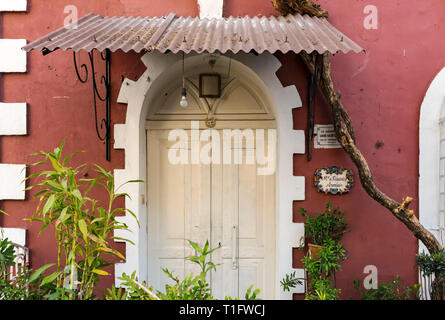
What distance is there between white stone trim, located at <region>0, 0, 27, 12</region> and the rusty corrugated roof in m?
0.76

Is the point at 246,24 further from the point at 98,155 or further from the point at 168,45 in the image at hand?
the point at 98,155

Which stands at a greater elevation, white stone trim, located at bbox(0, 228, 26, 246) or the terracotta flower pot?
white stone trim, located at bbox(0, 228, 26, 246)

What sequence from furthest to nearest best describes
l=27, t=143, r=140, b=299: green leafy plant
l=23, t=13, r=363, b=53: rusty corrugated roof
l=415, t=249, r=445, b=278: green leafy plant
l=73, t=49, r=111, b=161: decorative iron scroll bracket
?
l=73, t=49, r=111, b=161: decorative iron scroll bracket → l=415, t=249, r=445, b=278: green leafy plant → l=23, t=13, r=363, b=53: rusty corrugated roof → l=27, t=143, r=140, b=299: green leafy plant

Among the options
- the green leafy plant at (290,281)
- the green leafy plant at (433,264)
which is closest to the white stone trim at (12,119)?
the green leafy plant at (290,281)

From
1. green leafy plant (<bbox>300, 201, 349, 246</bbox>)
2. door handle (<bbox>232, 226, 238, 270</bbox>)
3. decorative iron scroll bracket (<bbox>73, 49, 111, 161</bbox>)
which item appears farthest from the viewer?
door handle (<bbox>232, 226, 238, 270</bbox>)

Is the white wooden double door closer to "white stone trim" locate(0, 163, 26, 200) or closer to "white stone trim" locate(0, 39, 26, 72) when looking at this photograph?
"white stone trim" locate(0, 163, 26, 200)

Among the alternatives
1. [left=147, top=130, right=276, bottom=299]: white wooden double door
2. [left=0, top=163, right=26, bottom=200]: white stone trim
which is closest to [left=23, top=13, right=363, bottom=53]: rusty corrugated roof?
[left=147, top=130, right=276, bottom=299]: white wooden double door

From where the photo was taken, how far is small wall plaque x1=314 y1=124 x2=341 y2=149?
321cm

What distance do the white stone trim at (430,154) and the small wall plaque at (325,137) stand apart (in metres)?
0.83

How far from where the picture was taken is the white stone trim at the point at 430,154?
10.4 feet

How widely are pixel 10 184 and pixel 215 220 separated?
2072 mm

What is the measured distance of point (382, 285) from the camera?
305cm

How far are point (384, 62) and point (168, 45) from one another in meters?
2.12
